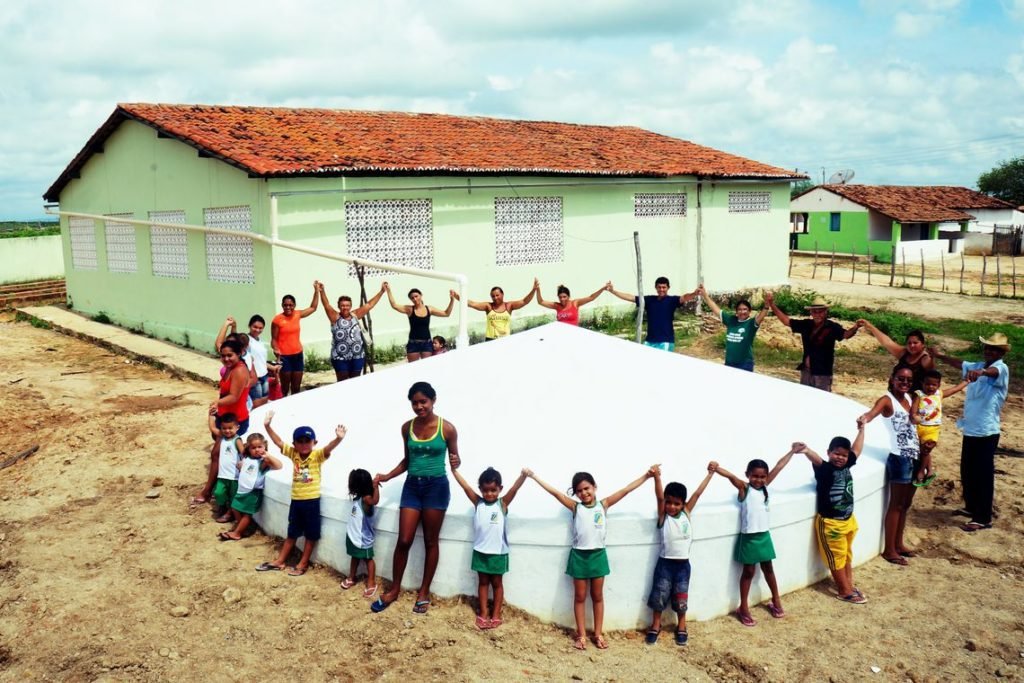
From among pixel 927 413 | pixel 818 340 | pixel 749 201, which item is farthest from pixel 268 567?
pixel 749 201

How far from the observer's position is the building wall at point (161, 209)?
13.0 metres

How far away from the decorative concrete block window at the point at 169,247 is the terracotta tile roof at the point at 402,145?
1.58m

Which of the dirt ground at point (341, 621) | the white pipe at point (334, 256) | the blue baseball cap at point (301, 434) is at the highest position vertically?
the white pipe at point (334, 256)

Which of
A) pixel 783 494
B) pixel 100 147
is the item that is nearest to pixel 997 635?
pixel 783 494

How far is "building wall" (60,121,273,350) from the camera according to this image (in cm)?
1295

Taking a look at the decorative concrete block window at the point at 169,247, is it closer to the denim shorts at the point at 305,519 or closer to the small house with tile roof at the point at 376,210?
the small house with tile roof at the point at 376,210

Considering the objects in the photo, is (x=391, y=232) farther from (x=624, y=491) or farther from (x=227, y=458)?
(x=624, y=491)

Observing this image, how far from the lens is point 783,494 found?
19.5 ft

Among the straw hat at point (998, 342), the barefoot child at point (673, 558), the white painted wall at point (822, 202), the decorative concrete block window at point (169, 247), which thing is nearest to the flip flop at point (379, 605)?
the barefoot child at point (673, 558)

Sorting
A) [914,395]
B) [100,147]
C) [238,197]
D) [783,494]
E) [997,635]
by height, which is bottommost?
[997,635]

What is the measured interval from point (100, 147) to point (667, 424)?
13.8 m

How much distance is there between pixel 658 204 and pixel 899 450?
11.7 meters

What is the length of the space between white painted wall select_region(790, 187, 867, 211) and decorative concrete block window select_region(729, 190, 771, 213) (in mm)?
15907

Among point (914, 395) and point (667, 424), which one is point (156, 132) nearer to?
point (667, 424)
